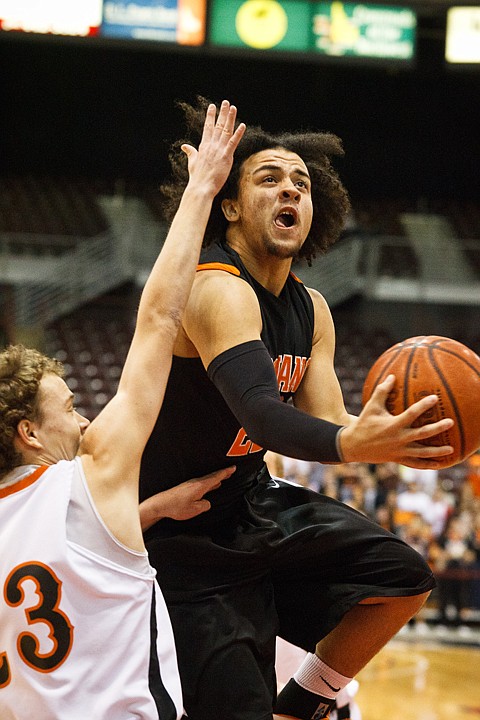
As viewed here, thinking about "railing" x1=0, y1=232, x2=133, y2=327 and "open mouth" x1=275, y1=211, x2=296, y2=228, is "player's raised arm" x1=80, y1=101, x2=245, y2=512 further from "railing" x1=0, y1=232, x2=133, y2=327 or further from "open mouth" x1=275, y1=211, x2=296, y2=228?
"railing" x1=0, y1=232, x2=133, y2=327

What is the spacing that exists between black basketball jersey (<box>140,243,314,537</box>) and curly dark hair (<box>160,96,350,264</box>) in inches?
7.7

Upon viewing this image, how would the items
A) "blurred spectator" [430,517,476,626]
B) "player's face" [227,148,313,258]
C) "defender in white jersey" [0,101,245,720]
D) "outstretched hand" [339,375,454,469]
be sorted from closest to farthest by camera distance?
"outstretched hand" [339,375,454,469] → "defender in white jersey" [0,101,245,720] → "player's face" [227,148,313,258] → "blurred spectator" [430,517,476,626]

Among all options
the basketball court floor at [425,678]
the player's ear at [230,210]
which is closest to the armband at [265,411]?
the player's ear at [230,210]

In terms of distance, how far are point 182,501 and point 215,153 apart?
98cm

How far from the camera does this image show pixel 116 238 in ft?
45.1

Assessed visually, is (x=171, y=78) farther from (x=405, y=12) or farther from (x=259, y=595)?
(x=259, y=595)

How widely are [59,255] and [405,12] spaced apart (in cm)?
583

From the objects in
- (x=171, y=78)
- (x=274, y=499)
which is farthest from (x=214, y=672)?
(x=171, y=78)

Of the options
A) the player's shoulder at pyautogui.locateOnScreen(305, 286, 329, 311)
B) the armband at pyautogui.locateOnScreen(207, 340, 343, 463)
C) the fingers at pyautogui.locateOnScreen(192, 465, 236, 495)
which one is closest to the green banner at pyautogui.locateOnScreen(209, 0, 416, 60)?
the player's shoulder at pyautogui.locateOnScreen(305, 286, 329, 311)

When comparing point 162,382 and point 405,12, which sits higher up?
point 405,12

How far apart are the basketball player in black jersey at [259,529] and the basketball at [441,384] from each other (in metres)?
0.44

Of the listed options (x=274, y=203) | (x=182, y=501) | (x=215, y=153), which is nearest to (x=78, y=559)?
(x=182, y=501)

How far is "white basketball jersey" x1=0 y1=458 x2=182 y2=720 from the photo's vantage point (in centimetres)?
219

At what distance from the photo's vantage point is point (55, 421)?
2393 millimetres
